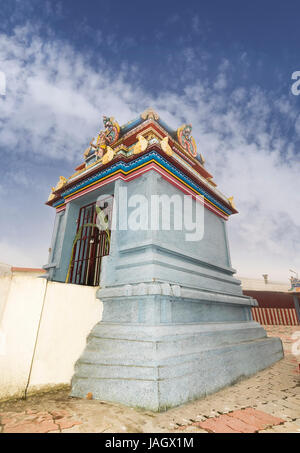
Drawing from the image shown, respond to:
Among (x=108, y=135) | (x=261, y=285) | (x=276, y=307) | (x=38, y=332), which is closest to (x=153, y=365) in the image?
(x=38, y=332)

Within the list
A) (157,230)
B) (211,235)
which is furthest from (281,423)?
(211,235)

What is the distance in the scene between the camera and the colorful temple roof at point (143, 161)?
16.8 feet

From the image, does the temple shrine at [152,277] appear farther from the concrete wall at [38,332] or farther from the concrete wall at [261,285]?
the concrete wall at [261,285]

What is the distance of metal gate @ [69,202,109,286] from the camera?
18.6ft

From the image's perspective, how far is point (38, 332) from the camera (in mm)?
3312

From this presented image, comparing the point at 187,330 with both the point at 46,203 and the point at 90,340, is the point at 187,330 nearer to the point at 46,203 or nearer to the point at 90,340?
the point at 90,340

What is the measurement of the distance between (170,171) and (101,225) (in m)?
2.29

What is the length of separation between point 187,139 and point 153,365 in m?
7.05

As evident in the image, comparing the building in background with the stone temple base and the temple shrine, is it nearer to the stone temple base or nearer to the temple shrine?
A: the temple shrine

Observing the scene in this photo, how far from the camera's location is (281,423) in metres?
2.52

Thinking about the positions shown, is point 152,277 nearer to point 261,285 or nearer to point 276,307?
point 276,307

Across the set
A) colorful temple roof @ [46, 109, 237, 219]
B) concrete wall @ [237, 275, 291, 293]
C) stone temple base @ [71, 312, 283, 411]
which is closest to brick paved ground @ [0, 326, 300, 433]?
stone temple base @ [71, 312, 283, 411]

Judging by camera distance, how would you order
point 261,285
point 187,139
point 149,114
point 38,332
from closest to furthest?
point 38,332
point 149,114
point 187,139
point 261,285

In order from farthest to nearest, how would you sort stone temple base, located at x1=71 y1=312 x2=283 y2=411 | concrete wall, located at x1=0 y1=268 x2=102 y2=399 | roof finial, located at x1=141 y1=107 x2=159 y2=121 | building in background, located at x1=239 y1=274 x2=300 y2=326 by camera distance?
1. building in background, located at x1=239 y1=274 x2=300 y2=326
2. roof finial, located at x1=141 y1=107 x2=159 y2=121
3. concrete wall, located at x1=0 y1=268 x2=102 y2=399
4. stone temple base, located at x1=71 y1=312 x2=283 y2=411
